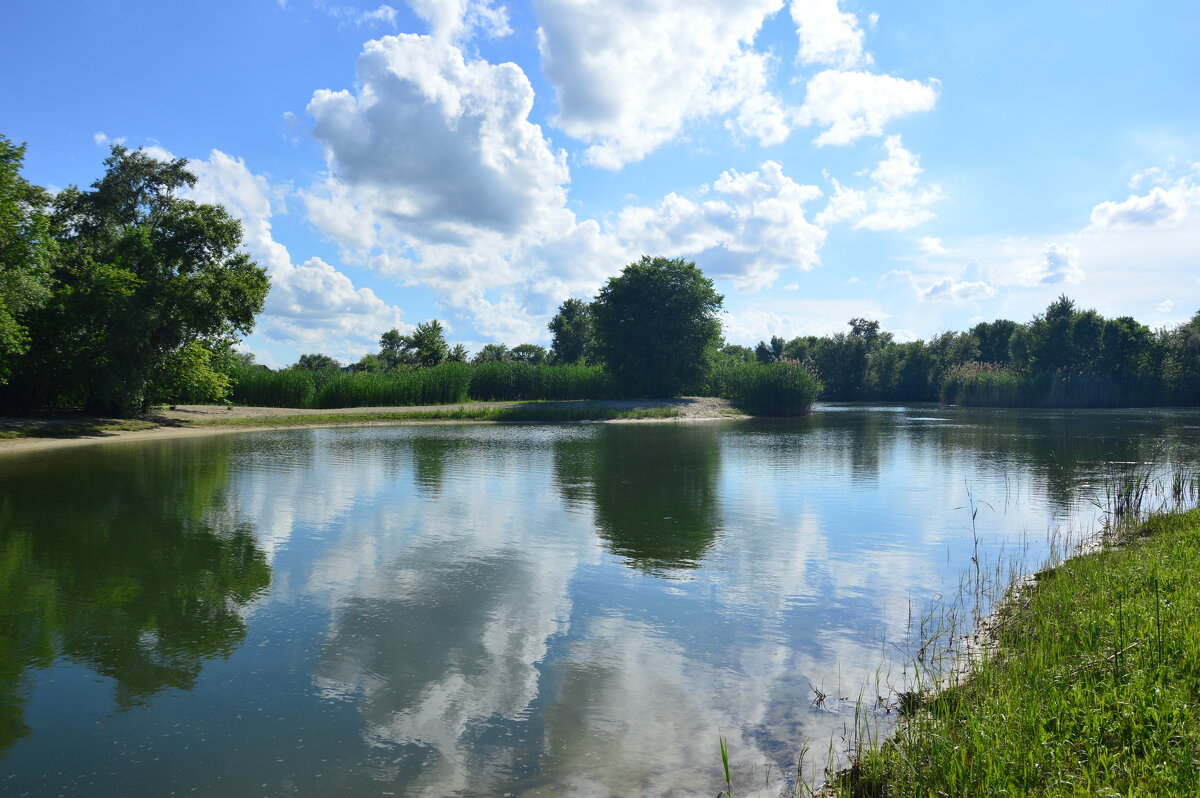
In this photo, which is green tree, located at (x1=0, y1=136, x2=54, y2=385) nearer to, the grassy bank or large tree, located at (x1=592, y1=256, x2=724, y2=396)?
the grassy bank

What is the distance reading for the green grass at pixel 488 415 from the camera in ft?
114

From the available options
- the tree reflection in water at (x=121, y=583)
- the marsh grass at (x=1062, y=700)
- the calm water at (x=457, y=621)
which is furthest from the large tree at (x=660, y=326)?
the marsh grass at (x=1062, y=700)

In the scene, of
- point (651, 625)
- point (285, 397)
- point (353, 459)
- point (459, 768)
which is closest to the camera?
point (459, 768)

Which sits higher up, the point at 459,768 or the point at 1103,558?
the point at 1103,558

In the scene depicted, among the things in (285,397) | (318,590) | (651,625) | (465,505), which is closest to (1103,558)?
(651,625)

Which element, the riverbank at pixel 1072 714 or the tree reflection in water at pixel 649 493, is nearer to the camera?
the riverbank at pixel 1072 714

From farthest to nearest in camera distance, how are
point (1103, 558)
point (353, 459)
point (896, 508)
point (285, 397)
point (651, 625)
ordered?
point (285, 397), point (353, 459), point (896, 508), point (1103, 558), point (651, 625)

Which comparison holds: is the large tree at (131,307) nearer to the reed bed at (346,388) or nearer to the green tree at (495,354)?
the reed bed at (346,388)

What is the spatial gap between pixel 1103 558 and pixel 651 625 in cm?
544

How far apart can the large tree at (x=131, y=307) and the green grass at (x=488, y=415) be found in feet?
15.2

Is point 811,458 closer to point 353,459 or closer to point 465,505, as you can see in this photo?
point 465,505

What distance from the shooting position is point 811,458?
885 inches

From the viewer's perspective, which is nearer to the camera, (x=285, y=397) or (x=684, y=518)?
(x=684, y=518)

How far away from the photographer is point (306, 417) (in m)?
36.0
